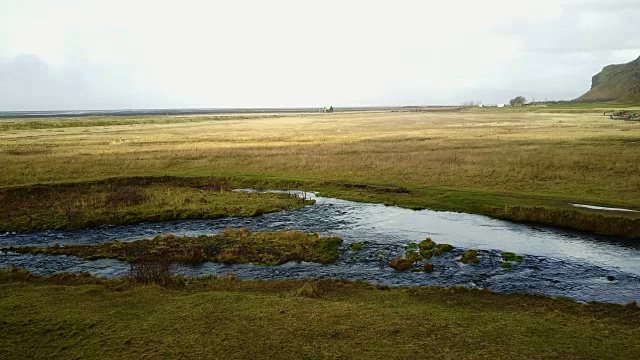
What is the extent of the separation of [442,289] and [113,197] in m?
31.5

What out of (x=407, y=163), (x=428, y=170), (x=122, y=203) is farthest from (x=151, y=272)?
(x=407, y=163)

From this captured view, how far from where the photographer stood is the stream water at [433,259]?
839 inches

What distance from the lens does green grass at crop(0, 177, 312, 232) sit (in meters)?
33.9

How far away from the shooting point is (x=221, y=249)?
2644 centimetres

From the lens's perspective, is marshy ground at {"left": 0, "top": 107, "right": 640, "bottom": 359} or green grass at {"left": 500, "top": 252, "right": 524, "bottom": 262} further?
green grass at {"left": 500, "top": 252, "right": 524, "bottom": 262}

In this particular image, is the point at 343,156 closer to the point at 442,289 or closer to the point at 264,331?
the point at 442,289

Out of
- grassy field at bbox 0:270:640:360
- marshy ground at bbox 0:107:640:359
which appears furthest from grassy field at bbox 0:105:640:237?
grassy field at bbox 0:270:640:360

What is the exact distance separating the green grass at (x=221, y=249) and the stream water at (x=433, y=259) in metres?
0.78

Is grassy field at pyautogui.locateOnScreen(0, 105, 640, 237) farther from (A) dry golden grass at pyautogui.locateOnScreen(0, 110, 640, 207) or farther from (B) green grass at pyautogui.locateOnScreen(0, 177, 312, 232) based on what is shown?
(B) green grass at pyautogui.locateOnScreen(0, 177, 312, 232)

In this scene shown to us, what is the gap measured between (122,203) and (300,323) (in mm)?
28291

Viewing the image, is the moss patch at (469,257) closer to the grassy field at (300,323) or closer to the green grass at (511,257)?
the green grass at (511,257)

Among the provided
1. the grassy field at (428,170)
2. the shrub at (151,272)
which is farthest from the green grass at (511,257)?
the shrub at (151,272)

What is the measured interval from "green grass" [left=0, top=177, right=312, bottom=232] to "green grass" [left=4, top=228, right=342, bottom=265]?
6238 millimetres

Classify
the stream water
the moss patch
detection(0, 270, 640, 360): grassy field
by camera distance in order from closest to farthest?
detection(0, 270, 640, 360): grassy field → the stream water → the moss patch
